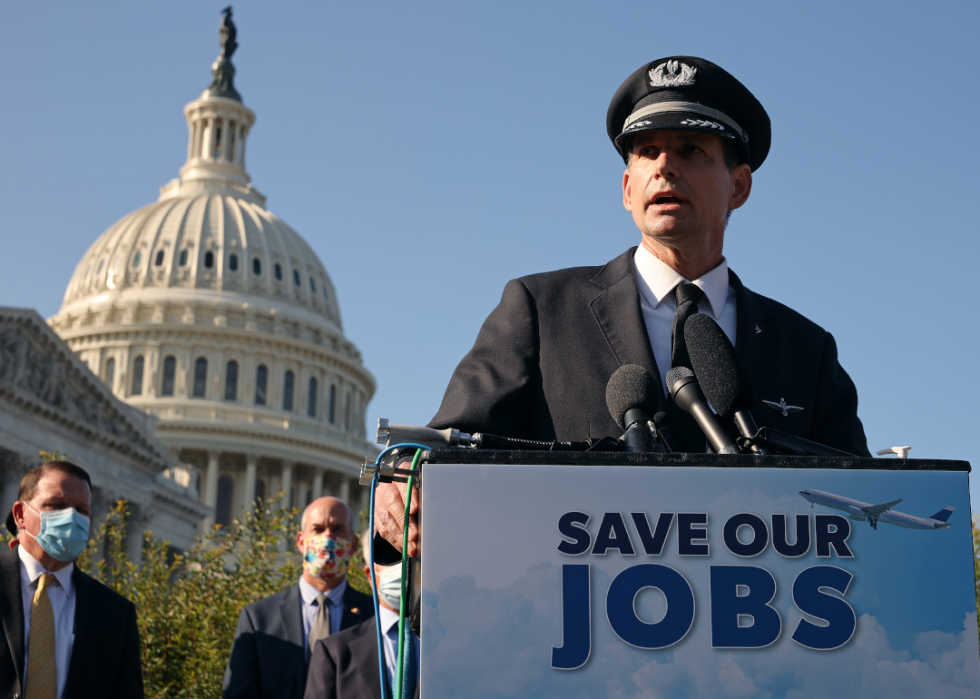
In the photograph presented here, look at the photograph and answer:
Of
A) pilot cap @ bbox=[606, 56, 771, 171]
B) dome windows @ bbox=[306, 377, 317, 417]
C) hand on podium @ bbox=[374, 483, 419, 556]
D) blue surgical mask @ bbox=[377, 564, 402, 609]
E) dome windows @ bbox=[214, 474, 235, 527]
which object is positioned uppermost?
dome windows @ bbox=[306, 377, 317, 417]

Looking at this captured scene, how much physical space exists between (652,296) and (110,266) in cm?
8121

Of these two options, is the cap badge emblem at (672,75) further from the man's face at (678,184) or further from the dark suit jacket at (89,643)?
the dark suit jacket at (89,643)

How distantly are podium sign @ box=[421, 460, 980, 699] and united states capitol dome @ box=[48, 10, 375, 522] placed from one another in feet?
241

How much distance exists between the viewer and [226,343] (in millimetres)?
76625

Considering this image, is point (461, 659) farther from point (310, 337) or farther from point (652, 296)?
point (310, 337)

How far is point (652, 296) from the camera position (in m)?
2.61

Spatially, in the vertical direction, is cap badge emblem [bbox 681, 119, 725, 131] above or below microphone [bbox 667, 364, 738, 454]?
above

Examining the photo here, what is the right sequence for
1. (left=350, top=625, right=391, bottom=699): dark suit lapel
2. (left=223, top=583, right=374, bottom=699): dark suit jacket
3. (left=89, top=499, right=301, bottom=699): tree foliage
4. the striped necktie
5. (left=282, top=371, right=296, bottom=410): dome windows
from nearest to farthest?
(left=350, top=625, right=391, bottom=699): dark suit lapel, (left=223, top=583, right=374, bottom=699): dark suit jacket, the striped necktie, (left=89, top=499, right=301, bottom=699): tree foliage, (left=282, top=371, right=296, bottom=410): dome windows

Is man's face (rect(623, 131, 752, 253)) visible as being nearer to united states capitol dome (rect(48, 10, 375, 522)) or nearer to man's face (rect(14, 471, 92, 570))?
man's face (rect(14, 471, 92, 570))

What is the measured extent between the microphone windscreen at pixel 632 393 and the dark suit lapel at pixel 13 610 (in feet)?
11.8

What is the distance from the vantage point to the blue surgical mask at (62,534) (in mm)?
5195

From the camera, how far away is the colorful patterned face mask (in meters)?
6.84

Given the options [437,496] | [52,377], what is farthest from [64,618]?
[52,377]

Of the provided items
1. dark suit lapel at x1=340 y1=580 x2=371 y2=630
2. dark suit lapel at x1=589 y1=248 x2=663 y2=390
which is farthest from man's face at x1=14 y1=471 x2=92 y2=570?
dark suit lapel at x1=589 y1=248 x2=663 y2=390
